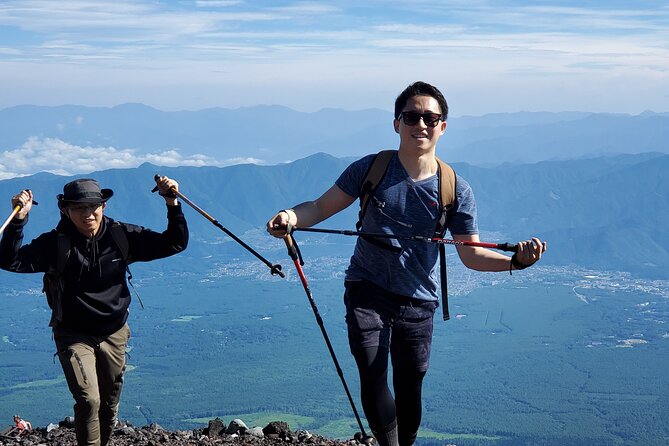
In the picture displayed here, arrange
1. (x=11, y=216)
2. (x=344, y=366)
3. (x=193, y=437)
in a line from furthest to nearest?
(x=344, y=366) → (x=193, y=437) → (x=11, y=216)

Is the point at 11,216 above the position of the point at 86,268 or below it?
above

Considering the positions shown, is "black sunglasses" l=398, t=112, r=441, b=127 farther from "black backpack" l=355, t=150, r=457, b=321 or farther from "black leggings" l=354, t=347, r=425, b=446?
"black leggings" l=354, t=347, r=425, b=446

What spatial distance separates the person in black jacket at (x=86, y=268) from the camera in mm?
6371

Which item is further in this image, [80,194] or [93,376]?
[93,376]

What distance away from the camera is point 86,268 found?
6434mm

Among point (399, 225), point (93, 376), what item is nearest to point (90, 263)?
point (93, 376)

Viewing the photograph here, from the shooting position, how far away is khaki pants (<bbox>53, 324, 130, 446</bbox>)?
642cm

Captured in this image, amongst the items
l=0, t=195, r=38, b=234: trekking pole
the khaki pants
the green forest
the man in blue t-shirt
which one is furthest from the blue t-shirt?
the green forest

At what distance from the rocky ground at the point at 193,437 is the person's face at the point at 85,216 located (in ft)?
9.94

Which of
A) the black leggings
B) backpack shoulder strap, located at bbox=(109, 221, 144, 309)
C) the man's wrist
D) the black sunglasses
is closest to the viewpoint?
the black leggings

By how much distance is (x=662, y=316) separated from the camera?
589 feet

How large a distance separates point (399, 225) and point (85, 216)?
7.60 feet

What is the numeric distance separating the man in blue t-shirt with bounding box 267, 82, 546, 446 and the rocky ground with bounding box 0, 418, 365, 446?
3.12 meters

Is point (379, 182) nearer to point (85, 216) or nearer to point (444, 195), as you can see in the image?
point (444, 195)
